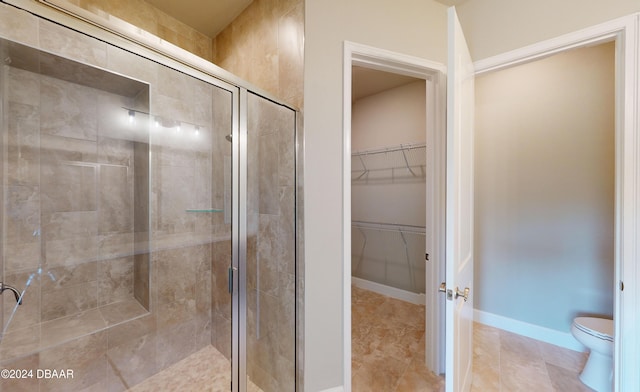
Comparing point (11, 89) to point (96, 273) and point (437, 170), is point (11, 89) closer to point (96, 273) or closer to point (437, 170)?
point (96, 273)

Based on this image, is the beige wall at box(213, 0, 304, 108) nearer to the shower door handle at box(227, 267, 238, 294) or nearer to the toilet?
the shower door handle at box(227, 267, 238, 294)

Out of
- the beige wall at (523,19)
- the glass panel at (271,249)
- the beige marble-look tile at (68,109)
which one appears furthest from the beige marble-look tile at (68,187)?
the beige wall at (523,19)

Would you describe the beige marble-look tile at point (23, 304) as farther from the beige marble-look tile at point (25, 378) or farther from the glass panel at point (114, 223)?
the beige marble-look tile at point (25, 378)

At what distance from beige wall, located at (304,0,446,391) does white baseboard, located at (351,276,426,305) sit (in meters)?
1.83

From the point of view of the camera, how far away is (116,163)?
1.59m

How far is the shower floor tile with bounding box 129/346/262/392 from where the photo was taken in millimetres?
1504

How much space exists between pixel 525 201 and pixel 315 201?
2.19 meters

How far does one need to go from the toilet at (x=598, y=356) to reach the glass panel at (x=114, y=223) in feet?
7.84

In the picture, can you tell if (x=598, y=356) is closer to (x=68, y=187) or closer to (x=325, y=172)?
(x=325, y=172)

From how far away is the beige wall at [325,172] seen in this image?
142 centimetres

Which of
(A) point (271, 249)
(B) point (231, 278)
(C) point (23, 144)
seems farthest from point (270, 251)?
(C) point (23, 144)

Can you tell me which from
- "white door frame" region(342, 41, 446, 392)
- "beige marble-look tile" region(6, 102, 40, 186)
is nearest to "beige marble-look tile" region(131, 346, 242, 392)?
"white door frame" region(342, 41, 446, 392)

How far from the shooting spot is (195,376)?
5.35 ft

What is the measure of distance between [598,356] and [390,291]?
1.84 meters
